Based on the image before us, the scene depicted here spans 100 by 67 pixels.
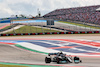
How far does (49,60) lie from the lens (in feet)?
50.7

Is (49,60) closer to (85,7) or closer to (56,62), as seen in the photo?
(56,62)

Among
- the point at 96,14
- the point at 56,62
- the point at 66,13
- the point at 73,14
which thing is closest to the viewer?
the point at 56,62

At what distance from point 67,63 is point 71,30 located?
34858mm

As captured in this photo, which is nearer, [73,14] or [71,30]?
[71,30]

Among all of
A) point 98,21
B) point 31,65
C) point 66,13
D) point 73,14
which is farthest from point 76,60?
point 66,13

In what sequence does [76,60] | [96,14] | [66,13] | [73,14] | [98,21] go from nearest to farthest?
[76,60]
[98,21]
[96,14]
[73,14]
[66,13]

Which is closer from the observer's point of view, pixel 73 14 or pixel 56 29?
pixel 56 29

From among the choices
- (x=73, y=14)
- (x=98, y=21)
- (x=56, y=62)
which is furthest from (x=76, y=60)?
(x=73, y=14)

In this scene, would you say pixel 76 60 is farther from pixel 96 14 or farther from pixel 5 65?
pixel 96 14

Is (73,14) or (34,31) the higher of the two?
(73,14)

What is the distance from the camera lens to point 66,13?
7681 centimetres

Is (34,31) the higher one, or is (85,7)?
(85,7)

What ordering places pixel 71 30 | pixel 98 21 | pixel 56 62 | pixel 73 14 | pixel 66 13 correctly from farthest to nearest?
pixel 66 13
pixel 73 14
pixel 98 21
pixel 71 30
pixel 56 62

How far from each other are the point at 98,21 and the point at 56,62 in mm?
45938
